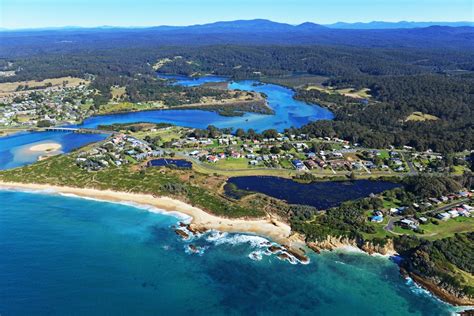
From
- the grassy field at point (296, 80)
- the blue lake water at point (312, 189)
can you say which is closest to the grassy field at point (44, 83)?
the grassy field at point (296, 80)

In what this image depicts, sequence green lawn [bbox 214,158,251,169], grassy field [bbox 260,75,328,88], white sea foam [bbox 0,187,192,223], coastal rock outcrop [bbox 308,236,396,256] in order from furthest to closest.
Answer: grassy field [bbox 260,75,328,88]
green lawn [bbox 214,158,251,169]
white sea foam [bbox 0,187,192,223]
coastal rock outcrop [bbox 308,236,396,256]

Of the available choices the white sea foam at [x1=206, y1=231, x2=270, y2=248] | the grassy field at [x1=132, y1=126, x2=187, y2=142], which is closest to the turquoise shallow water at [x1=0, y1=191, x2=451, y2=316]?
the white sea foam at [x1=206, y1=231, x2=270, y2=248]

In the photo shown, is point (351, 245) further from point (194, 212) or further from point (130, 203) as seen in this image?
point (130, 203)

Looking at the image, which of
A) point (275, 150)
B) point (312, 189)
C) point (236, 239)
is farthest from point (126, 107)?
point (236, 239)

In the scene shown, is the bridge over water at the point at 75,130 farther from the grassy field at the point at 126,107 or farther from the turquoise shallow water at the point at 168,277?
the turquoise shallow water at the point at 168,277

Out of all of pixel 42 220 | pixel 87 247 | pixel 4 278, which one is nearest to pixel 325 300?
pixel 87 247

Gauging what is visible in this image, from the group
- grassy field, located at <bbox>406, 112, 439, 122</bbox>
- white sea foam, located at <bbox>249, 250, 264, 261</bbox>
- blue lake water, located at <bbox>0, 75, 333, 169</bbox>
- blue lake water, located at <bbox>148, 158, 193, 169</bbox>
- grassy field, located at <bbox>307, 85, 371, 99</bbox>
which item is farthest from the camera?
grassy field, located at <bbox>307, 85, 371, 99</bbox>

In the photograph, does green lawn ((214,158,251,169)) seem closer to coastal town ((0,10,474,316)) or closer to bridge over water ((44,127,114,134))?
coastal town ((0,10,474,316))
